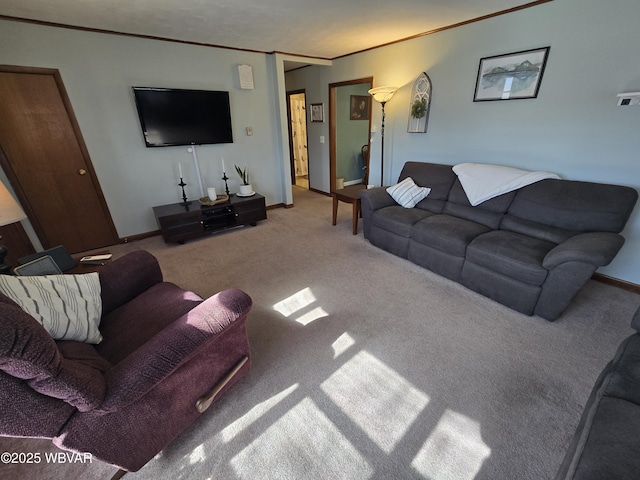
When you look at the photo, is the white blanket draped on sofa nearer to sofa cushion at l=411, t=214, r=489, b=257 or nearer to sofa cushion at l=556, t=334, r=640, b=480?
sofa cushion at l=411, t=214, r=489, b=257

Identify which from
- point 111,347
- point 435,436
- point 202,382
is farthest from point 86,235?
point 435,436

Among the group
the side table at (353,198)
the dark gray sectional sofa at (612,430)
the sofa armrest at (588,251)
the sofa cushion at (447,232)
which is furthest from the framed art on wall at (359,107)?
the dark gray sectional sofa at (612,430)

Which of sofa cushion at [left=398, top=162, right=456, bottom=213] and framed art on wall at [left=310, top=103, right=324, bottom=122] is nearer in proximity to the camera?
sofa cushion at [left=398, top=162, right=456, bottom=213]

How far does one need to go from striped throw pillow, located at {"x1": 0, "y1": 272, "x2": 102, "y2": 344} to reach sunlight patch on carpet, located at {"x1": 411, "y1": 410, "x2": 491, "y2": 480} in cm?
161

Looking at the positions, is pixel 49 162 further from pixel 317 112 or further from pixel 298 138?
pixel 298 138

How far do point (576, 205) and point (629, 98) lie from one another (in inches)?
34.0

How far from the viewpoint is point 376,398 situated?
59.0 inches

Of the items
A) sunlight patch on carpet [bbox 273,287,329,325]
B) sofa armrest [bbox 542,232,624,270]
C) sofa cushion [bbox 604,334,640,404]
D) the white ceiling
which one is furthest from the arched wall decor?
sofa cushion [bbox 604,334,640,404]

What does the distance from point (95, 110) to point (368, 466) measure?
4103 millimetres

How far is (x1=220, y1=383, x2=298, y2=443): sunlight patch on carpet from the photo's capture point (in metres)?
1.34

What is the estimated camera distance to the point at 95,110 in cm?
305

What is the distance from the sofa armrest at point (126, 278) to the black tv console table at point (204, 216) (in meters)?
1.70

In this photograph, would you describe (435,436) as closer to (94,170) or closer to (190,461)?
(190,461)

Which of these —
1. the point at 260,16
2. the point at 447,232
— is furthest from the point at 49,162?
the point at 447,232
